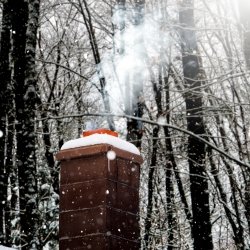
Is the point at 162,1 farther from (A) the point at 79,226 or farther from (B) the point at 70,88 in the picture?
(A) the point at 79,226

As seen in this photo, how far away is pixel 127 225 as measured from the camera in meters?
2.85

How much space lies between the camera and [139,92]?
10156 millimetres

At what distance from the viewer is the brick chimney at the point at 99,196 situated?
272 centimetres

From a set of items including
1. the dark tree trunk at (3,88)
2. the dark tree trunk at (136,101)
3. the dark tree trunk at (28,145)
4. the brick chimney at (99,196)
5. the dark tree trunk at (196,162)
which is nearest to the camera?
the brick chimney at (99,196)

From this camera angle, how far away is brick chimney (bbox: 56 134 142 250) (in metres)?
2.72

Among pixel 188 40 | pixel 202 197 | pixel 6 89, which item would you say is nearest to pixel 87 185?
pixel 6 89

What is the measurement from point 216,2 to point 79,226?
230 inches

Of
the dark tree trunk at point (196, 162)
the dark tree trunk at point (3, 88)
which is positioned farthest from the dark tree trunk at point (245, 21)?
the dark tree trunk at point (3, 88)

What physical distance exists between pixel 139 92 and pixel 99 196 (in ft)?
24.6

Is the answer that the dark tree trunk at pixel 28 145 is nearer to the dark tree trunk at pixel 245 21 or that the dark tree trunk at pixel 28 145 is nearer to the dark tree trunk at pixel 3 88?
the dark tree trunk at pixel 3 88

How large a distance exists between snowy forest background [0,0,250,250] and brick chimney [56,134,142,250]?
319 millimetres

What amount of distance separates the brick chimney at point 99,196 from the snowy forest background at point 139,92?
0.32m

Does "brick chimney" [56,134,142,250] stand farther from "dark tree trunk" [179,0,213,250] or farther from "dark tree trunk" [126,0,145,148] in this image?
"dark tree trunk" [126,0,145,148]

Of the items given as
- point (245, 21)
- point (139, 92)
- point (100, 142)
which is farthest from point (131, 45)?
point (100, 142)
